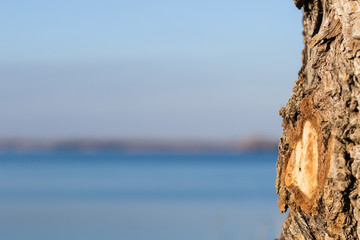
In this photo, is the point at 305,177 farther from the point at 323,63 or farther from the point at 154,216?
the point at 154,216

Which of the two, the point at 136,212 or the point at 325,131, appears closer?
the point at 325,131

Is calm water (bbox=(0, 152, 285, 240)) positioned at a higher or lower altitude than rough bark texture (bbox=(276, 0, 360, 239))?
lower

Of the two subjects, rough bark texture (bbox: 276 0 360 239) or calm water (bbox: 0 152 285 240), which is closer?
rough bark texture (bbox: 276 0 360 239)

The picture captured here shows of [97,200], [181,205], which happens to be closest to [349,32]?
[181,205]

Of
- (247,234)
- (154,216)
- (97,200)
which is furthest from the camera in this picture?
(97,200)

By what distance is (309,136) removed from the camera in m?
2.14

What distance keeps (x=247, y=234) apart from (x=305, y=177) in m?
7.60

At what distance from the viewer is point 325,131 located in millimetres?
2041

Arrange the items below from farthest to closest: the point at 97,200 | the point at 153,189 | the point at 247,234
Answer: the point at 153,189, the point at 97,200, the point at 247,234

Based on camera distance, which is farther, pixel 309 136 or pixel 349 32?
pixel 309 136

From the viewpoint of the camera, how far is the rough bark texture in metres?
1.96

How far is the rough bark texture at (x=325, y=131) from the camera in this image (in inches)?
77.2

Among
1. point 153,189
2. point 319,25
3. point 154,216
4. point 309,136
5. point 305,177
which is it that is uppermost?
point 319,25

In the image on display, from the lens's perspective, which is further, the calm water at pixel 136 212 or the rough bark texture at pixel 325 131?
the calm water at pixel 136 212
